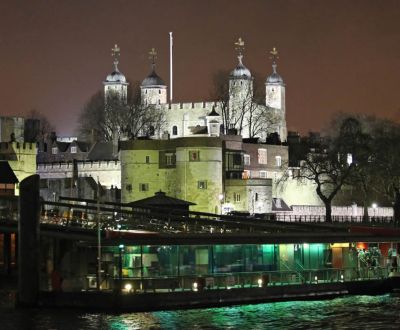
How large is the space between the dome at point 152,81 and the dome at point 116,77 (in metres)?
4.83

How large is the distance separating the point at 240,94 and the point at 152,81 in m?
17.8

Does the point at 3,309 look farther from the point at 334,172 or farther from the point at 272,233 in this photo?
the point at 334,172

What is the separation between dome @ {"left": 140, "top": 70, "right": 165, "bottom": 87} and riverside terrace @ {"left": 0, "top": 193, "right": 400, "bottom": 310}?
102 meters

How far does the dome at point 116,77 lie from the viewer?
166 m

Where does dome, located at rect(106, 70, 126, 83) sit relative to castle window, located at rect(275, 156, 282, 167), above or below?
above

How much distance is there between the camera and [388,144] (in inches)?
4422

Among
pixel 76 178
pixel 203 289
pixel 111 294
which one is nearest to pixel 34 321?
pixel 111 294

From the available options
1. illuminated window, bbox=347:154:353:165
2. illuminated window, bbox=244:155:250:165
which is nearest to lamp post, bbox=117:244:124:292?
illuminated window, bbox=347:154:353:165

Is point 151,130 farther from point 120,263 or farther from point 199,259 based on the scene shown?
point 120,263

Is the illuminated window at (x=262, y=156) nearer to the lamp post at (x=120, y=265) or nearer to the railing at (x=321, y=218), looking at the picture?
the railing at (x=321, y=218)

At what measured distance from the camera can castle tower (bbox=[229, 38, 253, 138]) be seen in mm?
142750

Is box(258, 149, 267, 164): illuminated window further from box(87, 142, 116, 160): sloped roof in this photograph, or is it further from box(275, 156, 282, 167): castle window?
box(87, 142, 116, 160): sloped roof

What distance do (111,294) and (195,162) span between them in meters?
50.2

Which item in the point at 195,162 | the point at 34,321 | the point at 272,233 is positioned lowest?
the point at 34,321
